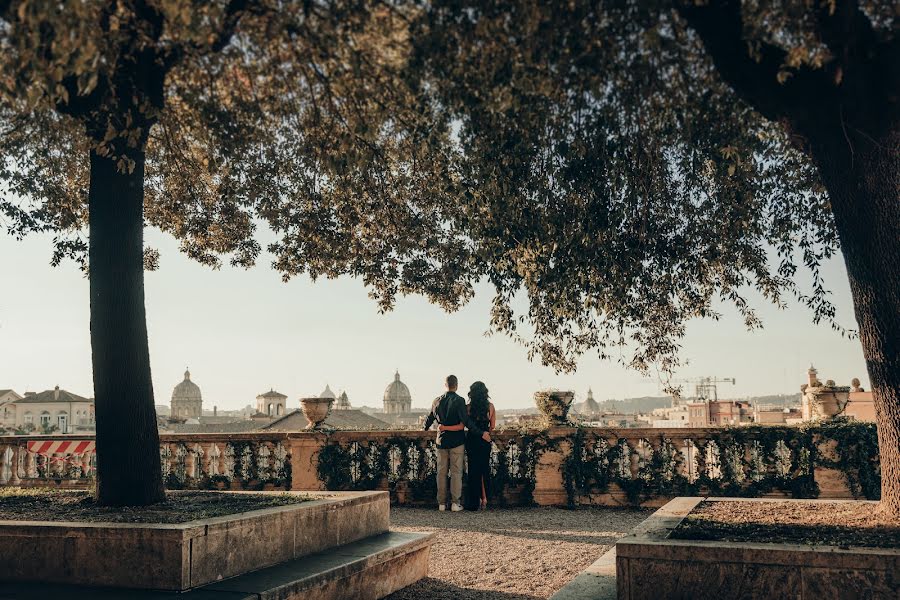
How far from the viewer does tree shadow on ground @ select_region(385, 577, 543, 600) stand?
21.2 ft

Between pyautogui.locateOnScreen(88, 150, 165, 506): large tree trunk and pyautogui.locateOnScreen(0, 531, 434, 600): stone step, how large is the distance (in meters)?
1.44

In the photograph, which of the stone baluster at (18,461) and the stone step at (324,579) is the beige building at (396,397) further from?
the stone step at (324,579)

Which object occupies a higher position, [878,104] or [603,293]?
[878,104]

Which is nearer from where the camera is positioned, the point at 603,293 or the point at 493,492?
the point at 603,293

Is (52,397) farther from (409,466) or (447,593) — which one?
(447,593)

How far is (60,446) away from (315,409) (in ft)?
15.0

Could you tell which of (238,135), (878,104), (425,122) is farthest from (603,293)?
(238,135)

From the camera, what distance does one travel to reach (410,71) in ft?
16.8

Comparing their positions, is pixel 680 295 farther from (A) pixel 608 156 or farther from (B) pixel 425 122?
(B) pixel 425 122

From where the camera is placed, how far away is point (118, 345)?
21.5ft

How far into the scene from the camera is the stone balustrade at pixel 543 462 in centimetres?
1122

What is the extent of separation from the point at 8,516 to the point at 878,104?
6.66 m

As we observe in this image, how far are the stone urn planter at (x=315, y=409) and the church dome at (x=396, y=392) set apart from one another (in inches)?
5712

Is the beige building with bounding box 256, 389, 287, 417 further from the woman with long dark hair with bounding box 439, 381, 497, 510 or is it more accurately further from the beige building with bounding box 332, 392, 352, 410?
the woman with long dark hair with bounding box 439, 381, 497, 510
